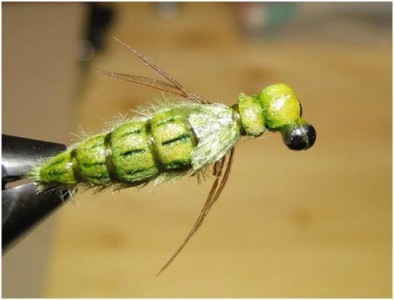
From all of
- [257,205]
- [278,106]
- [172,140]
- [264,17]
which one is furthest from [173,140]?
[264,17]

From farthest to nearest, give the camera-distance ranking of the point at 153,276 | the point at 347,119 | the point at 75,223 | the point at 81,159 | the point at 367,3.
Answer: the point at 367,3 < the point at 347,119 < the point at 75,223 < the point at 153,276 < the point at 81,159

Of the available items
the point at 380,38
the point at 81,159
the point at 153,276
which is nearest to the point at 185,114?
the point at 81,159

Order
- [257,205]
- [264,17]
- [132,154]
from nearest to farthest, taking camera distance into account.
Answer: [132,154], [257,205], [264,17]

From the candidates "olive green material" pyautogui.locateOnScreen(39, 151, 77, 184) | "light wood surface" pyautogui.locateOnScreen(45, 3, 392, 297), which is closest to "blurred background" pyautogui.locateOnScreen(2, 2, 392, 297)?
"light wood surface" pyautogui.locateOnScreen(45, 3, 392, 297)

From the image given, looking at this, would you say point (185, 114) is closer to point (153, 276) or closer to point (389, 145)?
point (153, 276)

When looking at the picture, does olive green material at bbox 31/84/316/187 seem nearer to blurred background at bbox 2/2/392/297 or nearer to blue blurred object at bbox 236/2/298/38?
blurred background at bbox 2/2/392/297

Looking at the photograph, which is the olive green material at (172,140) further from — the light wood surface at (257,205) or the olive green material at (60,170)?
the light wood surface at (257,205)

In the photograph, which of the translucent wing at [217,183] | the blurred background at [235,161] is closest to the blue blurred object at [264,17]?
the blurred background at [235,161]

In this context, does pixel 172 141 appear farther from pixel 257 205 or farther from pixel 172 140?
pixel 257 205
